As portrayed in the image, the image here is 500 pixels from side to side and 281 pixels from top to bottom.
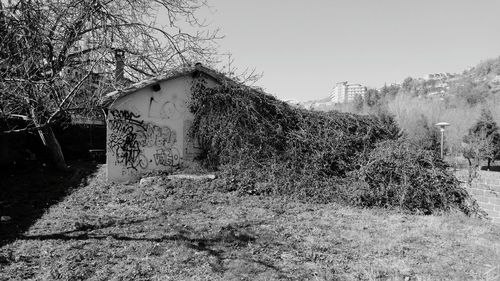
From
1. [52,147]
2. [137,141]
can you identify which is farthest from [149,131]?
[52,147]

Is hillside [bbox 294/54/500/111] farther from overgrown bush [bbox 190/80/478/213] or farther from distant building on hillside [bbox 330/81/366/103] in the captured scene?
overgrown bush [bbox 190/80/478/213]

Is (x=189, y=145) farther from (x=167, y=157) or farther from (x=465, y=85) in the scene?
(x=465, y=85)

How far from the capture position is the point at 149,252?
516 centimetres

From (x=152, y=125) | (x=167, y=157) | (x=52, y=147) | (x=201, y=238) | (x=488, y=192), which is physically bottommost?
(x=201, y=238)

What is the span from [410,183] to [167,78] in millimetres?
7890

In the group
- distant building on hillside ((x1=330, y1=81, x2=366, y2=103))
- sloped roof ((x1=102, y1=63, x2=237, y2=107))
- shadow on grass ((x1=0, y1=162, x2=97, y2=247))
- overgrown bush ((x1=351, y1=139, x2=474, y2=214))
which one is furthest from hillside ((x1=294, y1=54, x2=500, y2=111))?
overgrown bush ((x1=351, y1=139, x2=474, y2=214))

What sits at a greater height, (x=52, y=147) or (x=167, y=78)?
(x=167, y=78)

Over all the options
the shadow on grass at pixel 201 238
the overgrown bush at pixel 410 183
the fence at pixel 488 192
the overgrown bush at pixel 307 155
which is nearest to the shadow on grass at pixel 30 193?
the shadow on grass at pixel 201 238

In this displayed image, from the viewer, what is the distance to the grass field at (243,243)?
455cm

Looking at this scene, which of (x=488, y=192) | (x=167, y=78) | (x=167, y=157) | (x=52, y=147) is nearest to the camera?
(x=488, y=192)

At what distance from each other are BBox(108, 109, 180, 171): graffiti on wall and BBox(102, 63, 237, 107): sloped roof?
0.58 metres

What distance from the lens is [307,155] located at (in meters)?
10.3

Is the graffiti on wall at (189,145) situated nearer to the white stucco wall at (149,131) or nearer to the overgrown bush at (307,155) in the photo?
the white stucco wall at (149,131)

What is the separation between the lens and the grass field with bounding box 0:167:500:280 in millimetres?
4547
